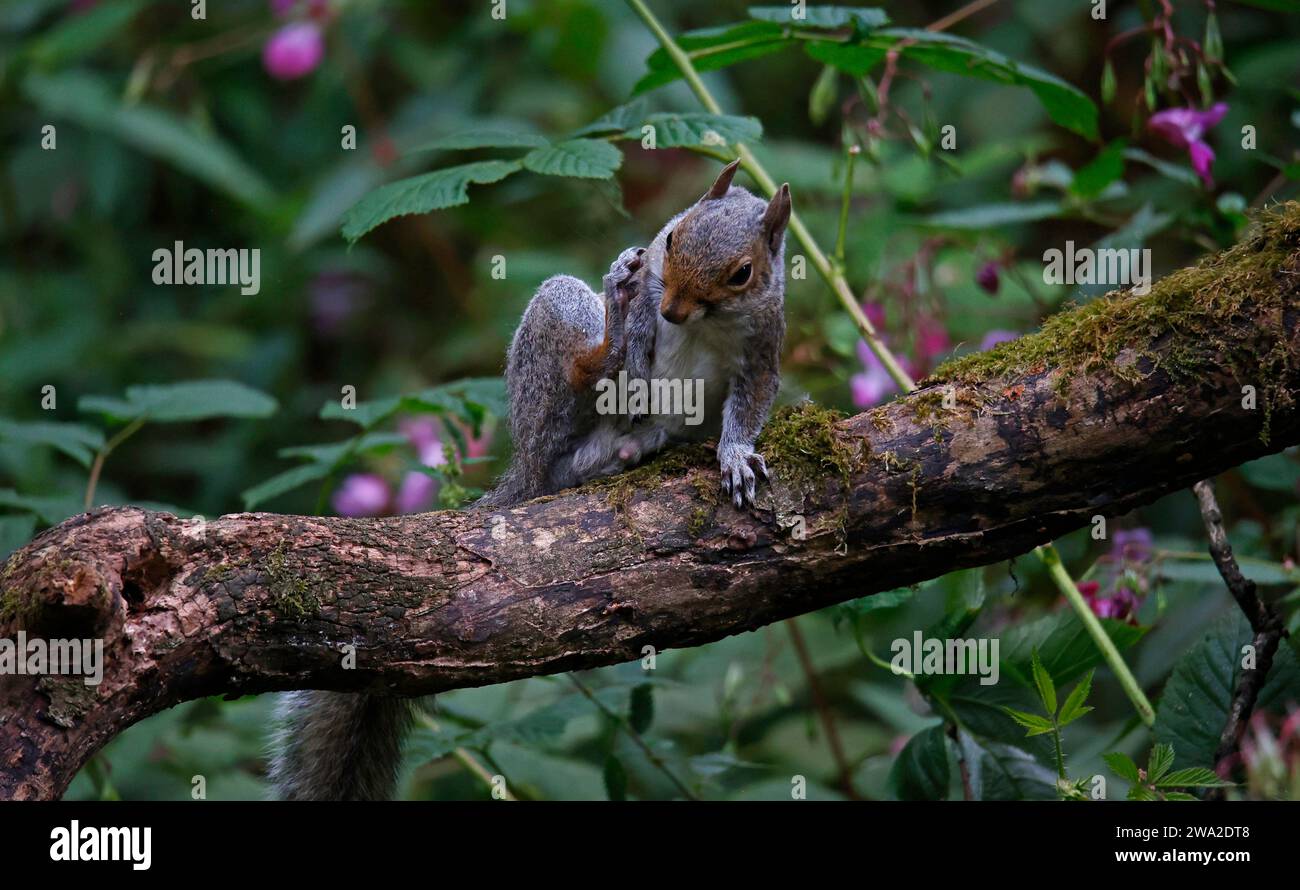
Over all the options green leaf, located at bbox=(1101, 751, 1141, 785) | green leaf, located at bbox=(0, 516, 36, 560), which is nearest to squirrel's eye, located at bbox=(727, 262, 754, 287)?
green leaf, located at bbox=(1101, 751, 1141, 785)

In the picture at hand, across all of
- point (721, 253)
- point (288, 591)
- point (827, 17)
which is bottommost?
point (288, 591)

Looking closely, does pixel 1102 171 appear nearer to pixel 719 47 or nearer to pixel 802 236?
pixel 802 236

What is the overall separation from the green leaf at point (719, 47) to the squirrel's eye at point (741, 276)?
Answer: 579 mm

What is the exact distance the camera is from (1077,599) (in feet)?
10.00

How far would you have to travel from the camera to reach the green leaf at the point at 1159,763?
8.40ft

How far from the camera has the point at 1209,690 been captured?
9.77 feet

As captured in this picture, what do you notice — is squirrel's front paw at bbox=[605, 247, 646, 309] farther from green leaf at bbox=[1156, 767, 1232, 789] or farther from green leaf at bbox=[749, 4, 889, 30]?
green leaf at bbox=[1156, 767, 1232, 789]

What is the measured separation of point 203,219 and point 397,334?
153 cm

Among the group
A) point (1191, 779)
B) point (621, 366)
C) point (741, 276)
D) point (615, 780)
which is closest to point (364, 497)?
point (621, 366)

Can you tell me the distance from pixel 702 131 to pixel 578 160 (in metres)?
0.33

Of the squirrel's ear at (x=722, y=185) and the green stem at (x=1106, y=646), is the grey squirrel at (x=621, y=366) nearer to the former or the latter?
the squirrel's ear at (x=722, y=185)

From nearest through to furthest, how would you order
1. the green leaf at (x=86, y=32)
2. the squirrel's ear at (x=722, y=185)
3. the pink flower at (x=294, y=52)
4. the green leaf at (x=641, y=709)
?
the squirrel's ear at (x=722, y=185), the green leaf at (x=641, y=709), the green leaf at (x=86, y=32), the pink flower at (x=294, y=52)

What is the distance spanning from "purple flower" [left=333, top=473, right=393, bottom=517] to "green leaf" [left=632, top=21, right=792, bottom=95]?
2028 mm

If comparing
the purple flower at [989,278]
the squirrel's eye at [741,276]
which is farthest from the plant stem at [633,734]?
the purple flower at [989,278]
